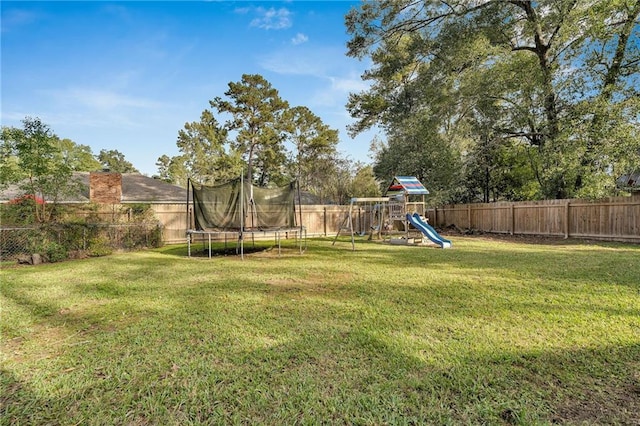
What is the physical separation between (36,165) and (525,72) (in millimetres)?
15339

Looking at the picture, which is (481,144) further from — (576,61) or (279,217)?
(279,217)

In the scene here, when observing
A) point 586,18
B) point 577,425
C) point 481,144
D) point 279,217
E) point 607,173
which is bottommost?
point 577,425

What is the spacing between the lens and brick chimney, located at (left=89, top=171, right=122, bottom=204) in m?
11.6

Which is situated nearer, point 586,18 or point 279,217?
point 279,217

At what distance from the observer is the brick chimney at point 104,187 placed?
1156 cm

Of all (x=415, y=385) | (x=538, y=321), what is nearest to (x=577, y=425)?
(x=415, y=385)

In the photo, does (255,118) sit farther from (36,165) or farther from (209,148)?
(36,165)

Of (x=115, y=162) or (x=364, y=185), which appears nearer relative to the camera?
(x=364, y=185)

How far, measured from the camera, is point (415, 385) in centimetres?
197

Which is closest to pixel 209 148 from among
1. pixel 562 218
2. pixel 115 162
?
pixel 562 218

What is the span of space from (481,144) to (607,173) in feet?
16.9

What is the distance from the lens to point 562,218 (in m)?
10.5

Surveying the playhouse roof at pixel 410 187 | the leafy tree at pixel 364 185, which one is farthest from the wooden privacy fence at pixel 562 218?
the leafy tree at pixel 364 185

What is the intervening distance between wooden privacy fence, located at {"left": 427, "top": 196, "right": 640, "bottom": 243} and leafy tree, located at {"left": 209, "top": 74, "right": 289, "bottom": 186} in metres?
15.4
